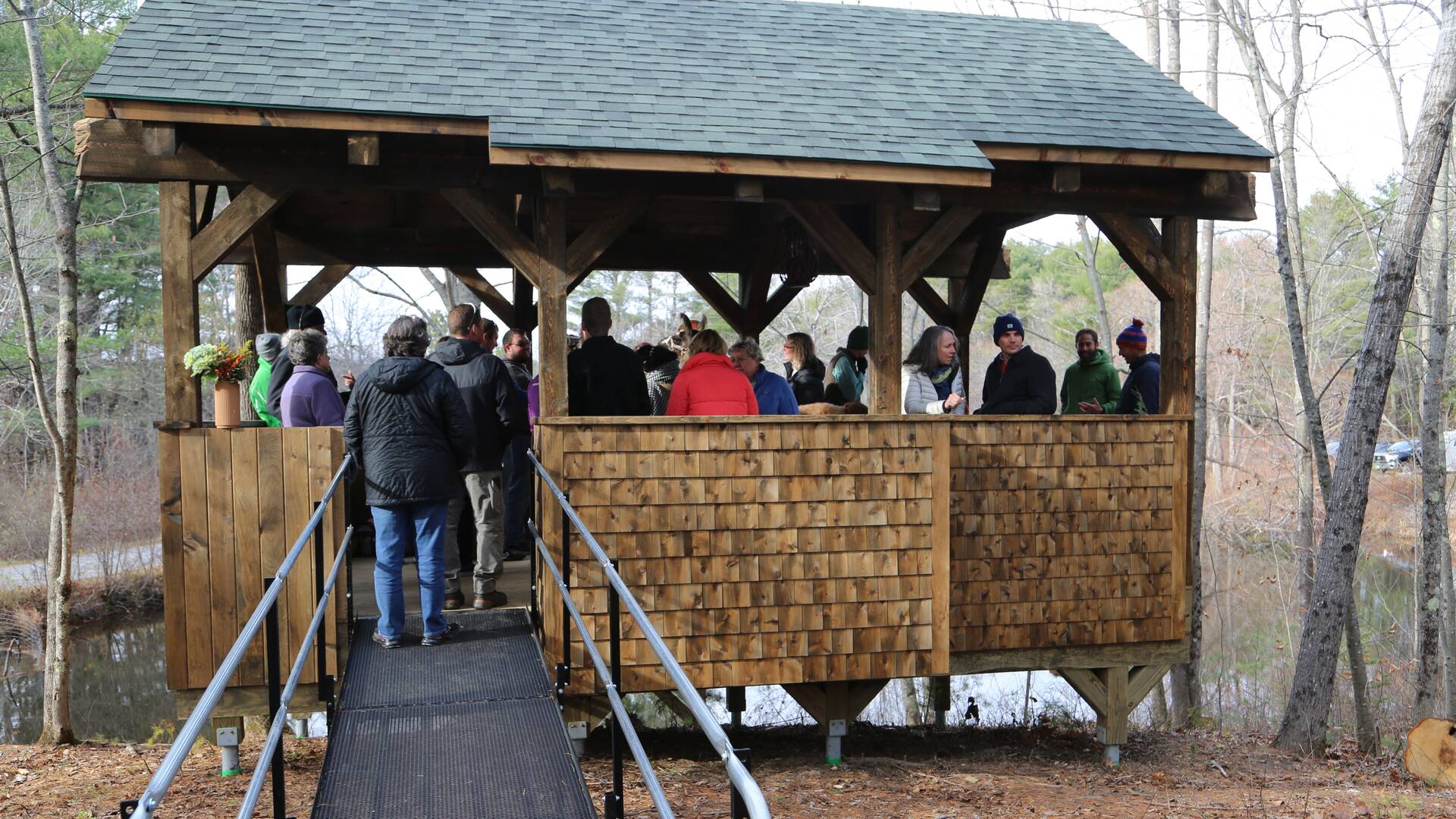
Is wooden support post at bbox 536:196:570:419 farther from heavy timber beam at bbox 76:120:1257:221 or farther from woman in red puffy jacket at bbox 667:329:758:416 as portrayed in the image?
woman in red puffy jacket at bbox 667:329:758:416

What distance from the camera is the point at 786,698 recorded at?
1664cm

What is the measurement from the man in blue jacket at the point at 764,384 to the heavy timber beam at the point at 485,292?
3.61m

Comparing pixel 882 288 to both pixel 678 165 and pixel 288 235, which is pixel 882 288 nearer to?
pixel 678 165

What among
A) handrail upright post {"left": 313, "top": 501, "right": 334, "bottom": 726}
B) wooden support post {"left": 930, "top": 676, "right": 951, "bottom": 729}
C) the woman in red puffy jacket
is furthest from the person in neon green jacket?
wooden support post {"left": 930, "top": 676, "right": 951, "bottom": 729}

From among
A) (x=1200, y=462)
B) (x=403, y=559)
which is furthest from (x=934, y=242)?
(x=1200, y=462)

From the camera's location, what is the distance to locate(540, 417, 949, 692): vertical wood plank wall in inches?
256

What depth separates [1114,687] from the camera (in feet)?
25.9

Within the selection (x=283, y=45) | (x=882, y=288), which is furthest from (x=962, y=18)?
(x=283, y=45)

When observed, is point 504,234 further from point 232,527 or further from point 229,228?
point 232,527

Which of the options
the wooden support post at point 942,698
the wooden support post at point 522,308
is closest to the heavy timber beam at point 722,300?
the wooden support post at point 522,308

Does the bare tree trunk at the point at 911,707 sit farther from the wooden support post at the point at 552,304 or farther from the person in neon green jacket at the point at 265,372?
the person in neon green jacket at the point at 265,372

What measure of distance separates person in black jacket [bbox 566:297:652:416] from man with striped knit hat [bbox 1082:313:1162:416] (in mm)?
3388

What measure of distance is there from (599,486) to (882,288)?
7.09 feet

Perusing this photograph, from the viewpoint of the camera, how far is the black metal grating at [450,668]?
5383 millimetres
